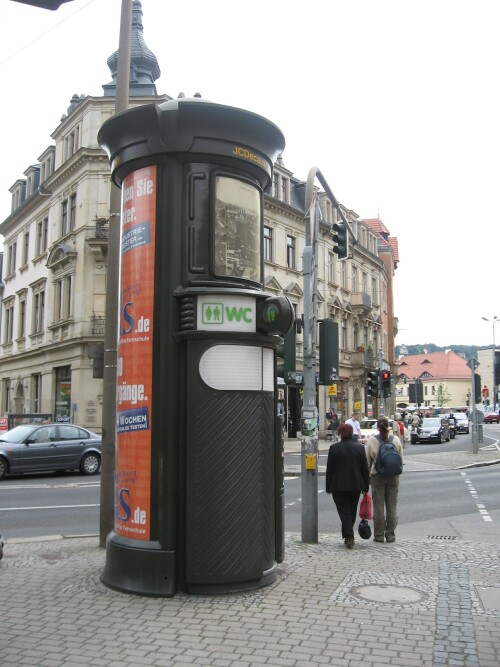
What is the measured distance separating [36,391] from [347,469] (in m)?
32.6

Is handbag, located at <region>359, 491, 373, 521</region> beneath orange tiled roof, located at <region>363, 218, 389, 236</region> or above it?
beneath

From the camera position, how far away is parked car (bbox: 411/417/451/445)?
4166 centimetres

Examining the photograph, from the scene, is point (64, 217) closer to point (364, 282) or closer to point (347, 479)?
point (364, 282)

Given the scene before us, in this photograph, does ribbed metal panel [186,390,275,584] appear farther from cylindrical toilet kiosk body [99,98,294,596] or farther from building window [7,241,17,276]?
building window [7,241,17,276]

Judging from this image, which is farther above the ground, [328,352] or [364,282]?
[364,282]

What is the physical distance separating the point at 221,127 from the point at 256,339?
7.20 ft

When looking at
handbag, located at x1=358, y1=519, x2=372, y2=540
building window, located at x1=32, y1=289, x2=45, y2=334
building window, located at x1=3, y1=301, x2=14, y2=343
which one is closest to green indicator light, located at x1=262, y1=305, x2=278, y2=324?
handbag, located at x1=358, y1=519, x2=372, y2=540

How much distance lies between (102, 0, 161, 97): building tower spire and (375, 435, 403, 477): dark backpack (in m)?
29.2

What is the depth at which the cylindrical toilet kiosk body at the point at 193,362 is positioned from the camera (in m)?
6.59

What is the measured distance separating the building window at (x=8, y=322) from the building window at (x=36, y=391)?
20.6 feet

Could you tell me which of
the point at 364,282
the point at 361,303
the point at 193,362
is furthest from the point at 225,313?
the point at 364,282

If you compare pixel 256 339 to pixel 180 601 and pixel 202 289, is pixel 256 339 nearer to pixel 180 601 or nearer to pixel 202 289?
pixel 202 289

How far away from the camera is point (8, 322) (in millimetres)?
45562

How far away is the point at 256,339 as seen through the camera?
7.00 m
